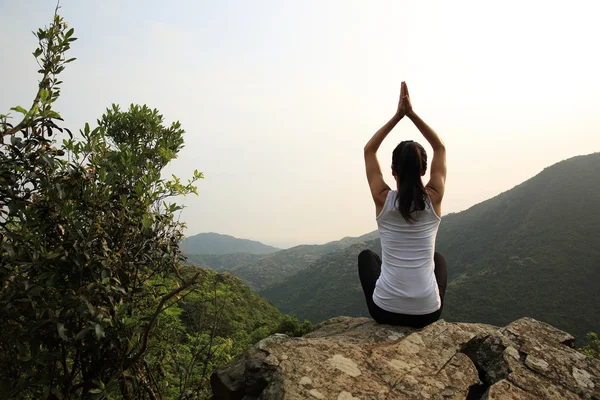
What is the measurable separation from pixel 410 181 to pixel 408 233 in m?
0.53

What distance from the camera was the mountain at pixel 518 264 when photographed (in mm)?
38688

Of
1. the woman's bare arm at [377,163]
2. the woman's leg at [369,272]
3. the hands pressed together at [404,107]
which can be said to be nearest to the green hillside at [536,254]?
the woman's leg at [369,272]

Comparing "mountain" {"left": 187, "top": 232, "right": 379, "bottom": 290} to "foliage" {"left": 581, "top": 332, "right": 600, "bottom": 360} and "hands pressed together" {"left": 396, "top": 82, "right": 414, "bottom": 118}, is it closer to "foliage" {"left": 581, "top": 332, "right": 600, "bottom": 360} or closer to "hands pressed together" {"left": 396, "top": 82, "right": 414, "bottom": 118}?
"foliage" {"left": 581, "top": 332, "right": 600, "bottom": 360}

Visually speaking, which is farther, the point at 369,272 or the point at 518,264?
the point at 518,264

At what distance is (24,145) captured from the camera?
8.09 feet

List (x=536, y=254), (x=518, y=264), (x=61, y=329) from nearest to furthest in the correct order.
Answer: (x=61, y=329)
(x=518, y=264)
(x=536, y=254)

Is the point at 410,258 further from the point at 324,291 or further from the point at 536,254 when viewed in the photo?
the point at 324,291

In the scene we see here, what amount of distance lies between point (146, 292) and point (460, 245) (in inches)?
2755

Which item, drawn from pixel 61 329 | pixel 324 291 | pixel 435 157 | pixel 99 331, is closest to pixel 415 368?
pixel 435 157

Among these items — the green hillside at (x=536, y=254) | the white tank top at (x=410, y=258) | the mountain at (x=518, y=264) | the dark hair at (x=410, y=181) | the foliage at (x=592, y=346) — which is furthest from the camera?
the mountain at (x=518, y=264)

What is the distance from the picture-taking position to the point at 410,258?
3451 mm

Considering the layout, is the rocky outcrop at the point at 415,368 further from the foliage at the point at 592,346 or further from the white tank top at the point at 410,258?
the foliage at the point at 592,346

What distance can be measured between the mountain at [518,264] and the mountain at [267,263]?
19.4 metres

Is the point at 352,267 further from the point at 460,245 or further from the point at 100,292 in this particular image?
the point at 100,292
